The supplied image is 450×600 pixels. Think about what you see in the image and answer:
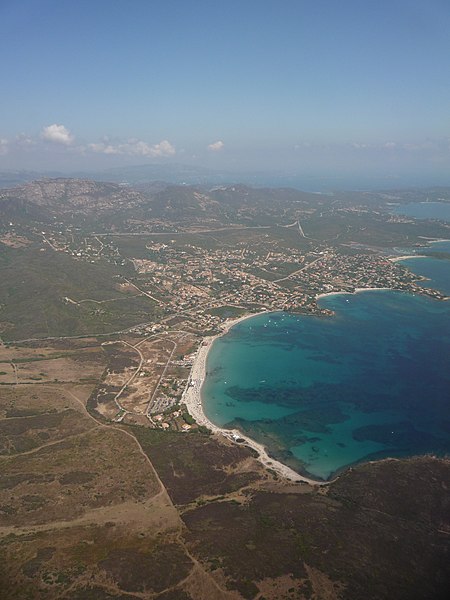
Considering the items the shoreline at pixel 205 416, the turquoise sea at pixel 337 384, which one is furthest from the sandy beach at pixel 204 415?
the turquoise sea at pixel 337 384

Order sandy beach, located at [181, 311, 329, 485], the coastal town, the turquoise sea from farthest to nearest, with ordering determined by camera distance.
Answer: the coastal town
the turquoise sea
sandy beach, located at [181, 311, 329, 485]

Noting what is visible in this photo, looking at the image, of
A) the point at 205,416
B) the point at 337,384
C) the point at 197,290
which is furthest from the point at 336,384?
the point at 197,290

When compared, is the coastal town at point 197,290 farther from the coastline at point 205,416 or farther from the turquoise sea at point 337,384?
the turquoise sea at point 337,384

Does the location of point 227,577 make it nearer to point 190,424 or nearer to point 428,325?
point 190,424

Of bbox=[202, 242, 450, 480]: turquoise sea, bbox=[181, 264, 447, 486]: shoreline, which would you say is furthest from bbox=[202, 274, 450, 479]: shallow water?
bbox=[181, 264, 447, 486]: shoreline

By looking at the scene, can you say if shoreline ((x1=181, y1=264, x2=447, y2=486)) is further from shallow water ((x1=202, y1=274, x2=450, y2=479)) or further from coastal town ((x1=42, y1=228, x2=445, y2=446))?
shallow water ((x1=202, y1=274, x2=450, y2=479))
